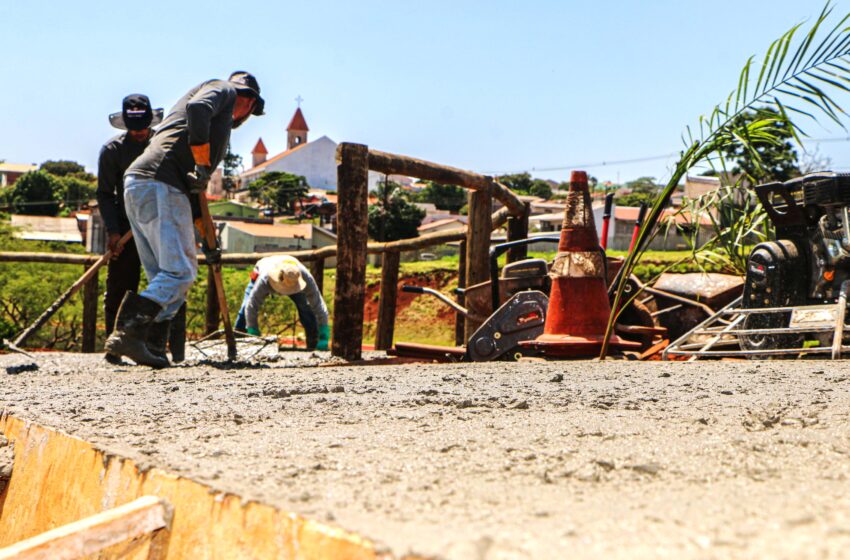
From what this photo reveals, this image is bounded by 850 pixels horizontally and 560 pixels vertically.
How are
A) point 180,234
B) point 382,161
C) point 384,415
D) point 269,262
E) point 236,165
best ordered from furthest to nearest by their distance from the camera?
point 236,165 < point 269,262 < point 382,161 < point 180,234 < point 384,415

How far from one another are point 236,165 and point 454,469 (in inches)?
4252

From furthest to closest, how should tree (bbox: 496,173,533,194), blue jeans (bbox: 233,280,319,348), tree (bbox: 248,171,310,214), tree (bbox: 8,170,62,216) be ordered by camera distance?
tree (bbox: 496,173,533,194)
tree (bbox: 248,171,310,214)
tree (bbox: 8,170,62,216)
blue jeans (bbox: 233,280,319,348)

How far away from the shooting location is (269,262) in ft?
22.9

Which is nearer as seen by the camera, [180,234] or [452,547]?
[452,547]

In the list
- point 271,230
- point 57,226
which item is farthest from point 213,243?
point 57,226

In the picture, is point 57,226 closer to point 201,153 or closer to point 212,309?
point 212,309

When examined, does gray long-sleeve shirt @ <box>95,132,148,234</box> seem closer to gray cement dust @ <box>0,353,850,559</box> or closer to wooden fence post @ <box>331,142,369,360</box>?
wooden fence post @ <box>331,142,369,360</box>

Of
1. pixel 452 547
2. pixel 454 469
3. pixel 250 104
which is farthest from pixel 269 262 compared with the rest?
pixel 452 547

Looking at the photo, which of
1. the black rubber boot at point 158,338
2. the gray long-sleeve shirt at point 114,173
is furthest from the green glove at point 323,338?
the black rubber boot at point 158,338

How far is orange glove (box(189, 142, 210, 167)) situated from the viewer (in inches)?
171

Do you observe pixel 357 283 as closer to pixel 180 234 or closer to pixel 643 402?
pixel 180 234

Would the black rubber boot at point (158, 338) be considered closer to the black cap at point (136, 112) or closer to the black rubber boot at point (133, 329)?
the black rubber boot at point (133, 329)

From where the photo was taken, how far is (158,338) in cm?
462

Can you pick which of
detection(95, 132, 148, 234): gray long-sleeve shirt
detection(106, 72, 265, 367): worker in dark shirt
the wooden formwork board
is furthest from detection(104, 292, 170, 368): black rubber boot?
the wooden formwork board
